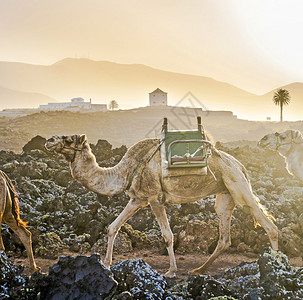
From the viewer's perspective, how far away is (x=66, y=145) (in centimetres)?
632

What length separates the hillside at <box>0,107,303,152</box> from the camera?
135ft

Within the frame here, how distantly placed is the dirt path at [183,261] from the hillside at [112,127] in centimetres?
2678

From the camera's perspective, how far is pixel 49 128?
148ft

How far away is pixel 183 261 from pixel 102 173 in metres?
2.52

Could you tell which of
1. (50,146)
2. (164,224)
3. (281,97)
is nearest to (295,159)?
(164,224)

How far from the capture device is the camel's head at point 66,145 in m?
6.21

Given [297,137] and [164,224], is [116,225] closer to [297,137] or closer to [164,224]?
[164,224]

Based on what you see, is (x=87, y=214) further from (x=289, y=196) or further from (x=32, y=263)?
(x=289, y=196)

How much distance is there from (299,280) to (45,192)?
7510mm

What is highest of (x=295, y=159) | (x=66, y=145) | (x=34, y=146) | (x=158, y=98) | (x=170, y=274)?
(x=158, y=98)

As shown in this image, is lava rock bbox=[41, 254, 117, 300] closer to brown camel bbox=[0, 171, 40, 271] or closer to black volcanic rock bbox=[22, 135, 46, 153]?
brown camel bbox=[0, 171, 40, 271]

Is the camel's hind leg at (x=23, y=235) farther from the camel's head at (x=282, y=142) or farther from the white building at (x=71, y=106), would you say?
the white building at (x=71, y=106)

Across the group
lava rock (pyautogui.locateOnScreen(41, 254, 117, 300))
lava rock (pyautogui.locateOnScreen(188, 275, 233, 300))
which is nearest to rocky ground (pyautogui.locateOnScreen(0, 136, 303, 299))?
lava rock (pyautogui.locateOnScreen(188, 275, 233, 300))

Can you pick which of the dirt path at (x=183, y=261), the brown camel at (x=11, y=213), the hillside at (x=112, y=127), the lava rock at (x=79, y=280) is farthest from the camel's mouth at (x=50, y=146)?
the hillside at (x=112, y=127)
